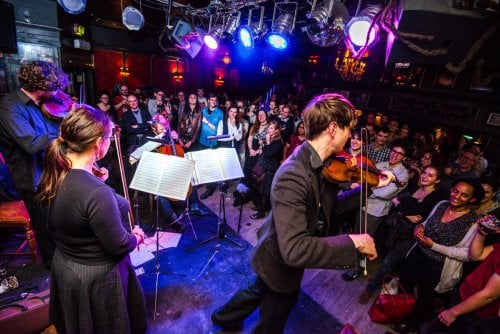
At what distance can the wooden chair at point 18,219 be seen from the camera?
303cm

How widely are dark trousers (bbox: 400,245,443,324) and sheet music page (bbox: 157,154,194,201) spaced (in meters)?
2.87

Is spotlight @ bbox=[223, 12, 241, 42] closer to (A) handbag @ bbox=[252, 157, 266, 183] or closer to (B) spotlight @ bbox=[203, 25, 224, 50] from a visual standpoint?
(B) spotlight @ bbox=[203, 25, 224, 50]

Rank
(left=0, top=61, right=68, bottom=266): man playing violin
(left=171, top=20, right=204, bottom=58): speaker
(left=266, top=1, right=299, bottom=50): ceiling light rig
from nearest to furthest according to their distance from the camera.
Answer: (left=0, top=61, right=68, bottom=266): man playing violin
(left=266, top=1, right=299, bottom=50): ceiling light rig
(left=171, top=20, right=204, bottom=58): speaker

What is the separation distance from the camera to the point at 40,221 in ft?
9.43

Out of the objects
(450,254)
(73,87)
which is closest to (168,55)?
(73,87)

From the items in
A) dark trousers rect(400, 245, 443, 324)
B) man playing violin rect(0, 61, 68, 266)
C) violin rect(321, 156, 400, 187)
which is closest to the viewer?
violin rect(321, 156, 400, 187)

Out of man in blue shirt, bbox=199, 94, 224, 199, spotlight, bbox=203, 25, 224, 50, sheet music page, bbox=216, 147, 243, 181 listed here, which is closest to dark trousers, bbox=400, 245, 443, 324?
sheet music page, bbox=216, 147, 243, 181

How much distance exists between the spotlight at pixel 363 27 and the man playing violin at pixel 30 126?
386 centimetres

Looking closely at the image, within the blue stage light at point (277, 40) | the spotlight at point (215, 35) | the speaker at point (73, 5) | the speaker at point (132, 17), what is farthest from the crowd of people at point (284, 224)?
the speaker at point (132, 17)

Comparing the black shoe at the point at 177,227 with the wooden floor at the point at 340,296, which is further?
the black shoe at the point at 177,227

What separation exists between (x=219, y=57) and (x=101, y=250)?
14.1 metres

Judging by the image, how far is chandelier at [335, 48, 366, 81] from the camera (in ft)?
37.2

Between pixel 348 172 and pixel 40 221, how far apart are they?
3483 mm

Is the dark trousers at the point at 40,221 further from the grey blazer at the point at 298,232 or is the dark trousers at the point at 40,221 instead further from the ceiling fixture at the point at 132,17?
the ceiling fixture at the point at 132,17
